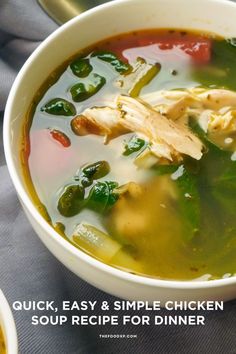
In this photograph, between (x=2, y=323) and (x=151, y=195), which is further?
(x=151, y=195)

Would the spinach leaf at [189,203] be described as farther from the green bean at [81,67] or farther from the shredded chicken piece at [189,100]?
the green bean at [81,67]

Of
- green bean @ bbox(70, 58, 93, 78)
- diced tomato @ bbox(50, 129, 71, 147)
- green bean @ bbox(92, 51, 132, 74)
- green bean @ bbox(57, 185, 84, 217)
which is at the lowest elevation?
green bean @ bbox(57, 185, 84, 217)

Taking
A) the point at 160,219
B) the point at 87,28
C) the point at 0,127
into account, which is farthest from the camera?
the point at 0,127

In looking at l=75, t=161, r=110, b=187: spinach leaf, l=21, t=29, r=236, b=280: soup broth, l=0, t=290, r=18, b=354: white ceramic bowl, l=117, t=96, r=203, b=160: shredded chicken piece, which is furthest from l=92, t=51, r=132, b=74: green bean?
l=0, t=290, r=18, b=354: white ceramic bowl

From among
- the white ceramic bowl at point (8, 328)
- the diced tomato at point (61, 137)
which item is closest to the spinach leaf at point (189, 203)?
the diced tomato at point (61, 137)

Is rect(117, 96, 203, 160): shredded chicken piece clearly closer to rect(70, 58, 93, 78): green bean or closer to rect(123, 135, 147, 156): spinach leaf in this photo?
rect(123, 135, 147, 156): spinach leaf

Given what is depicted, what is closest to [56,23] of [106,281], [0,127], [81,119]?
[0,127]

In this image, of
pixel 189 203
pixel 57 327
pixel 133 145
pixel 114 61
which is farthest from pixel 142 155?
pixel 57 327

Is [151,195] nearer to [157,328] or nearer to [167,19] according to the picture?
[157,328]
